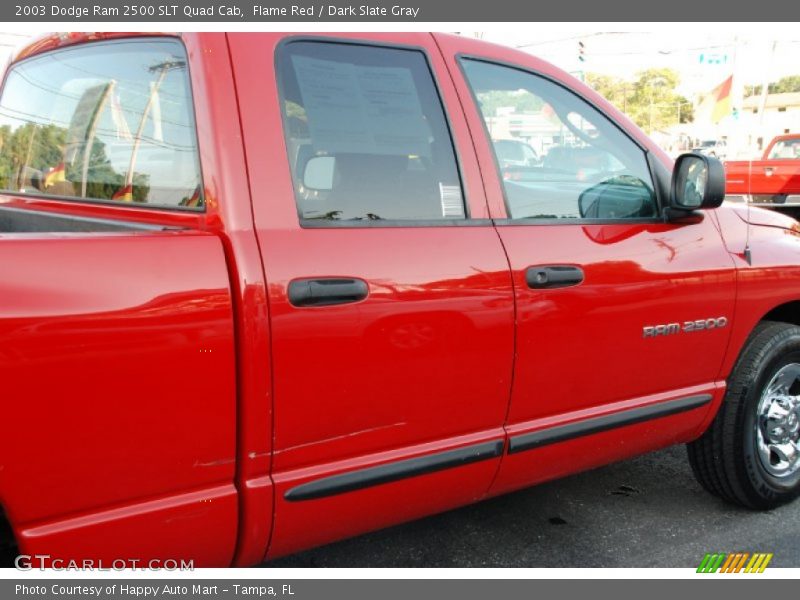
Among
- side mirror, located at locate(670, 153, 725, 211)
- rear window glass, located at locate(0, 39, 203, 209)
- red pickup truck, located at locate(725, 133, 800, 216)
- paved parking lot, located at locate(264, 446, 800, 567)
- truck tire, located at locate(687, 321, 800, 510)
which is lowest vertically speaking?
paved parking lot, located at locate(264, 446, 800, 567)

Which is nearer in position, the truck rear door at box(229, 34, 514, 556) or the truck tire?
the truck rear door at box(229, 34, 514, 556)

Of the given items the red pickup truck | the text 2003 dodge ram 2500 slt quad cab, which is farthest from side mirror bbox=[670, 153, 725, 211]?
the red pickup truck

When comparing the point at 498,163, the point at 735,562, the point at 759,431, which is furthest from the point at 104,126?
the point at 759,431

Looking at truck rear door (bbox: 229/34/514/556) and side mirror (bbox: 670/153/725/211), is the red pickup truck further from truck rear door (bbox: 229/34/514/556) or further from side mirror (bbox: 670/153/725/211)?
truck rear door (bbox: 229/34/514/556)

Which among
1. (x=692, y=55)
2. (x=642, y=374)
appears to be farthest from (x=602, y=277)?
(x=692, y=55)

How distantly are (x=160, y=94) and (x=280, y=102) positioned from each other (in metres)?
0.37

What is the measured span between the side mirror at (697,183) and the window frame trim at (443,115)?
0.92 meters

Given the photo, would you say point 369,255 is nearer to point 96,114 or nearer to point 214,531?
point 214,531

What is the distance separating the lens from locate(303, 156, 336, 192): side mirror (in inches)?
85.2

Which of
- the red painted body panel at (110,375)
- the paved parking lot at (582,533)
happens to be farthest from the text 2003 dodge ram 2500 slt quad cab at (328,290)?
the paved parking lot at (582,533)

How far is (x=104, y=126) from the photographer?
2.42 meters

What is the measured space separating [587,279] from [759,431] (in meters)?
1.40

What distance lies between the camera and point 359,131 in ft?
7.59

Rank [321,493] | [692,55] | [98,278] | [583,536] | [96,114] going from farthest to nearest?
[692,55], [583,536], [96,114], [321,493], [98,278]
